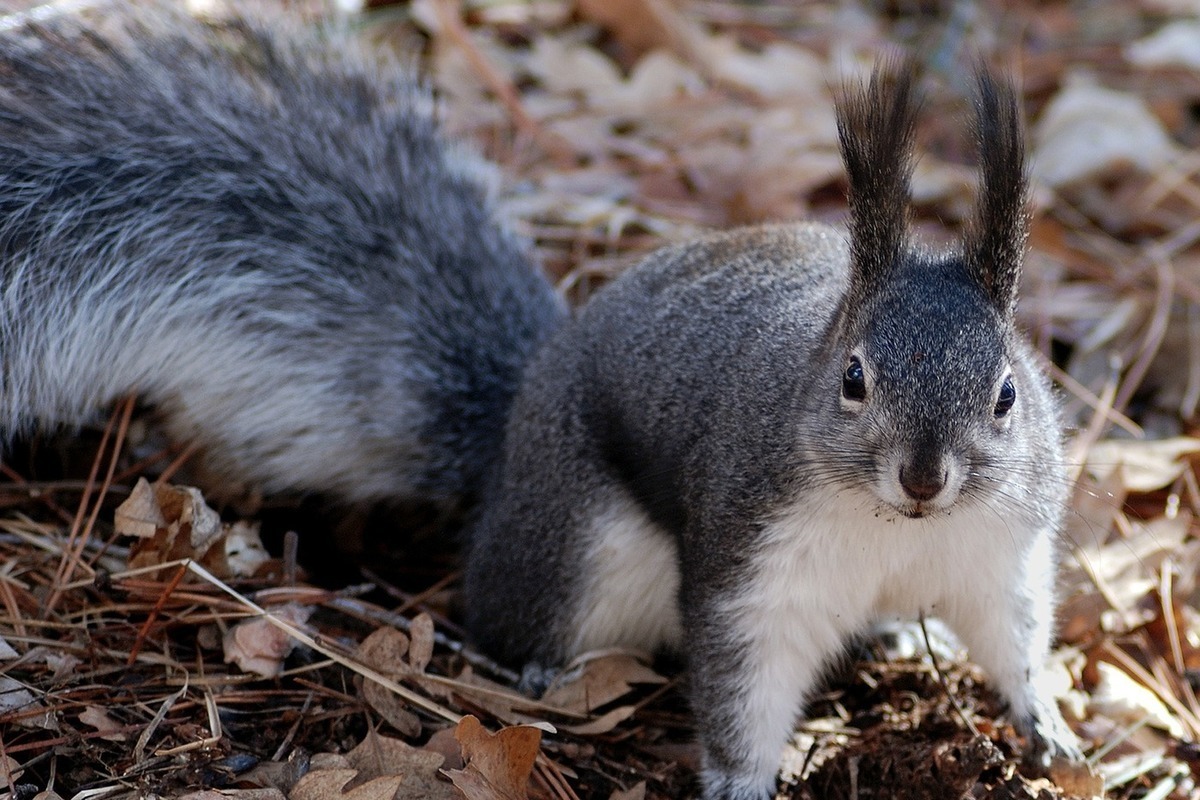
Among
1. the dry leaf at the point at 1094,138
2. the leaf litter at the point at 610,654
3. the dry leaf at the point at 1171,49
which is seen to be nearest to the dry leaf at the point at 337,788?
the leaf litter at the point at 610,654

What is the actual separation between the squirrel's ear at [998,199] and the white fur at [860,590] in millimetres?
376

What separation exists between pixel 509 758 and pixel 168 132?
152 centimetres

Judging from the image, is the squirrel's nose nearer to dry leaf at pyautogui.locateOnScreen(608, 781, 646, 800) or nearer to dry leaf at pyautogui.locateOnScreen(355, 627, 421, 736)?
dry leaf at pyautogui.locateOnScreen(608, 781, 646, 800)

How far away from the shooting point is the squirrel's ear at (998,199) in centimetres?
204

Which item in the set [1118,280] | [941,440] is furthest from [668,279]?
[1118,280]

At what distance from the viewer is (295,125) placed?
2.90 meters

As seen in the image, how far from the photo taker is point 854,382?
6.70ft

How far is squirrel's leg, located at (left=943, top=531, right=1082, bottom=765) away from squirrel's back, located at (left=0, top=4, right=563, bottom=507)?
1140 mm

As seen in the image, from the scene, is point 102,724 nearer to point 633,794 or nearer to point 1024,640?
point 633,794

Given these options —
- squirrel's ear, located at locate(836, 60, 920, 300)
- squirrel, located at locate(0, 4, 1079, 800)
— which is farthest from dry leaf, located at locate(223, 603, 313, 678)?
squirrel's ear, located at locate(836, 60, 920, 300)

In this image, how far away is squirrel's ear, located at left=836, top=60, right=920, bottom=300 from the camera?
80.2 inches

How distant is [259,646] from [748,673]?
91cm

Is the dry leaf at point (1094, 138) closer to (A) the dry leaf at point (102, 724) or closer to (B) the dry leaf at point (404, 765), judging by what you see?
(B) the dry leaf at point (404, 765)

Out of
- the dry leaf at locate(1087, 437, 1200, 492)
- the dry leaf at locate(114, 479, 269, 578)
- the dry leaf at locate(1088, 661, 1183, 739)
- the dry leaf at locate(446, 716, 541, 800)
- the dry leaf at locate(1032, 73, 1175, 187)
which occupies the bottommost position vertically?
the dry leaf at locate(1088, 661, 1183, 739)
